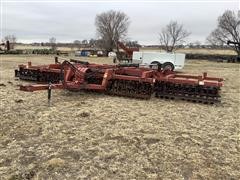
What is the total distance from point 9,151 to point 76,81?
177 inches

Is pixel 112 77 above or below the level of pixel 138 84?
above

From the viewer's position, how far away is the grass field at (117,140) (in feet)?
15.4

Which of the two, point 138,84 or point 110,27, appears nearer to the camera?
point 138,84

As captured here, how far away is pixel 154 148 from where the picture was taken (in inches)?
217

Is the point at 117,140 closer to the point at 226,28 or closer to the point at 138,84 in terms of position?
the point at 138,84

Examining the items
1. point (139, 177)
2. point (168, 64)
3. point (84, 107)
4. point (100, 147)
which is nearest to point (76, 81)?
point (84, 107)

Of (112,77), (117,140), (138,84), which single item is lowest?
(117,140)

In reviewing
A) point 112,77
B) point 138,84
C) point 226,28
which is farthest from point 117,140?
point 226,28

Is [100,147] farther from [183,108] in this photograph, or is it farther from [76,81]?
[76,81]

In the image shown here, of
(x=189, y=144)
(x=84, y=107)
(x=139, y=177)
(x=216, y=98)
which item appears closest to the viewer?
(x=139, y=177)

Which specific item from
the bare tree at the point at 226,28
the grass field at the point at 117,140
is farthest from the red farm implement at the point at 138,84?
the bare tree at the point at 226,28

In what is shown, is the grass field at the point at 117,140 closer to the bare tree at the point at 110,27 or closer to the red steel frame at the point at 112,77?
the red steel frame at the point at 112,77

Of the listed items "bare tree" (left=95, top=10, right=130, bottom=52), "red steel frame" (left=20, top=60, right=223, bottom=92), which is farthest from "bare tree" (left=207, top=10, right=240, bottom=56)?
"red steel frame" (left=20, top=60, right=223, bottom=92)

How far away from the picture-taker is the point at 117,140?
5.84 metres
